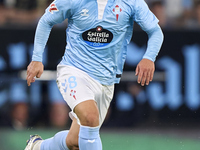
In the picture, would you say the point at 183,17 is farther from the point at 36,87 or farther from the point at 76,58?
the point at 76,58

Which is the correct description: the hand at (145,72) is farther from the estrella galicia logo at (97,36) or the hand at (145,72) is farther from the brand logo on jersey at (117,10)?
the brand logo on jersey at (117,10)

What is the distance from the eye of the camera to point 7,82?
9.32 m

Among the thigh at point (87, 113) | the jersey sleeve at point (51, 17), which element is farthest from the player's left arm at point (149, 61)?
the jersey sleeve at point (51, 17)

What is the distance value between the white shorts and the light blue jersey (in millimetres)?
68

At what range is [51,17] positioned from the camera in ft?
18.4

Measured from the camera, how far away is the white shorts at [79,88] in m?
5.44

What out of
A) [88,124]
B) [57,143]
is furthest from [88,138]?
[57,143]

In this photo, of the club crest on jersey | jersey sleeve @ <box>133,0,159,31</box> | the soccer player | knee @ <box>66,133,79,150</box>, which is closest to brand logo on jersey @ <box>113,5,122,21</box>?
the soccer player

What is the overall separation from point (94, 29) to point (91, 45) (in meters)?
0.17

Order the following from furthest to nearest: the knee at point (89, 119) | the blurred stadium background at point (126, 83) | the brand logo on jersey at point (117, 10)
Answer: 1. the blurred stadium background at point (126, 83)
2. the brand logo on jersey at point (117, 10)
3. the knee at point (89, 119)

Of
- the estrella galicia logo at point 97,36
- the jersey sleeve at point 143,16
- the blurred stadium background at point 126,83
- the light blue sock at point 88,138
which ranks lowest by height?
the blurred stadium background at point 126,83

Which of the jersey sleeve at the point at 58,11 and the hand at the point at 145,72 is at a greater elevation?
the jersey sleeve at the point at 58,11

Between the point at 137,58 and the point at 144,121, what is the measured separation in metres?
1.10

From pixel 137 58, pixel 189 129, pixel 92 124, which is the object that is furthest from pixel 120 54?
A: pixel 189 129
